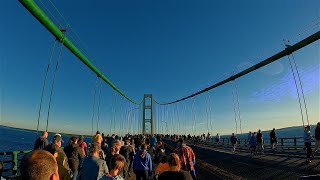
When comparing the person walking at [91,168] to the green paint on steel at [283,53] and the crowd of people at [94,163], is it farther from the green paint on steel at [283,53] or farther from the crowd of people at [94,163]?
the green paint on steel at [283,53]

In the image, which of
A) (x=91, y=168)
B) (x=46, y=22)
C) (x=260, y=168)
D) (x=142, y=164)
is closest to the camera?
(x=91, y=168)

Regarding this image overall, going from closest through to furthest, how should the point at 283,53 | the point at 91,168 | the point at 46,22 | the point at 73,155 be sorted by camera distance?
the point at 91,168
the point at 73,155
the point at 46,22
the point at 283,53

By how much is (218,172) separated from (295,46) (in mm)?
12342

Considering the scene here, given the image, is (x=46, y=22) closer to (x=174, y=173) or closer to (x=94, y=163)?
(x=94, y=163)

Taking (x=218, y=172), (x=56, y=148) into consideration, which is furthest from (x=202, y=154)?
(x=56, y=148)

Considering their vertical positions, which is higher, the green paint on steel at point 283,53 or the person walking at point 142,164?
Result: the green paint on steel at point 283,53

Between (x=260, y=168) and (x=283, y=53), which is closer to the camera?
(x=260, y=168)

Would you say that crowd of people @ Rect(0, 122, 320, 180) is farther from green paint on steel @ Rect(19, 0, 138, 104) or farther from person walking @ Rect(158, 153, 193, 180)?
green paint on steel @ Rect(19, 0, 138, 104)

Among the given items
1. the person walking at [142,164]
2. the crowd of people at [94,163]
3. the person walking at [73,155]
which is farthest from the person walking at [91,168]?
the person walking at [142,164]

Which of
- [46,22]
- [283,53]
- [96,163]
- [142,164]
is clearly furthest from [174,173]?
[283,53]

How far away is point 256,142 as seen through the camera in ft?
78.5

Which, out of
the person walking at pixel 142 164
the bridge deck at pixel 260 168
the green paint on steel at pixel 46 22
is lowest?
the bridge deck at pixel 260 168

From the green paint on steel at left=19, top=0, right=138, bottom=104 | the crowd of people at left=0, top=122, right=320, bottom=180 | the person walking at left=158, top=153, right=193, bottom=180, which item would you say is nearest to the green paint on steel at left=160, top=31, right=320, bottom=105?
the crowd of people at left=0, top=122, right=320, bottom=180

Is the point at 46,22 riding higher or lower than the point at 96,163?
higher
